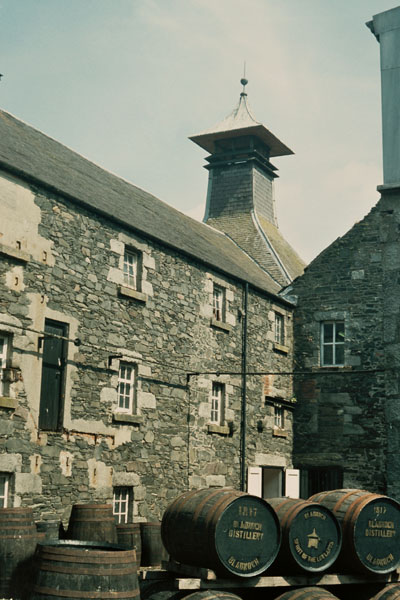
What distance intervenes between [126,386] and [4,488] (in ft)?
12.0

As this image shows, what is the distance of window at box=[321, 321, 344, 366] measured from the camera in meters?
20.6

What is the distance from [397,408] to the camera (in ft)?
52.5

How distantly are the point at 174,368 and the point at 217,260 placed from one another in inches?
148

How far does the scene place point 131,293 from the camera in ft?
51.3

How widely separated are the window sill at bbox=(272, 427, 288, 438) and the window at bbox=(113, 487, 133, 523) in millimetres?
5594

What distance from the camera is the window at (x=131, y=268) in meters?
16.0

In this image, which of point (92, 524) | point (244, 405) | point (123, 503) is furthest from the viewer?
point (244, 405)

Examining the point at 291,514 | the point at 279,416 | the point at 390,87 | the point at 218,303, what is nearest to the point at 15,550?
the point at 291,514

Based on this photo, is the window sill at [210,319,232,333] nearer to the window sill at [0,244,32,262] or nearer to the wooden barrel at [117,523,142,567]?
the window sill at [0,244,32,262]

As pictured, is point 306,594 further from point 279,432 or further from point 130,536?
point 279,432

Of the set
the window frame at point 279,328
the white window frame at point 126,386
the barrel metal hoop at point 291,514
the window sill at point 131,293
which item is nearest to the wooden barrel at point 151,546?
the white window frame at point 126,386

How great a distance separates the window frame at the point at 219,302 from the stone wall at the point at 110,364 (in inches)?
4.7

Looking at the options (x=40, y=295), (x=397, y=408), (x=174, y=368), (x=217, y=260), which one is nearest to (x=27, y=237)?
(x=40, y=295)

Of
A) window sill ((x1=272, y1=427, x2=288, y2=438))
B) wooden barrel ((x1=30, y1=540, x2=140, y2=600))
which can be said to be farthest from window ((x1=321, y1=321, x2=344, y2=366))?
wooden barrel ((x1=30, y1=540, x2=140, y2=600))
